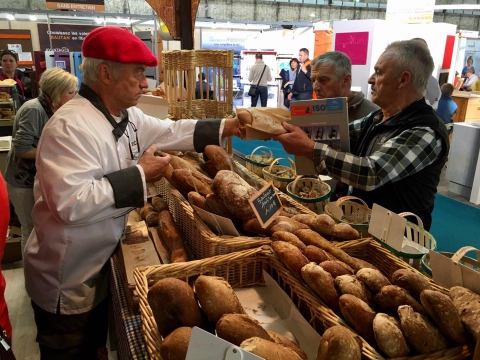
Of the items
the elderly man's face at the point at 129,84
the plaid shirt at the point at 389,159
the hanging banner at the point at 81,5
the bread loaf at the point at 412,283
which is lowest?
the bread loaf at the point at 412,283

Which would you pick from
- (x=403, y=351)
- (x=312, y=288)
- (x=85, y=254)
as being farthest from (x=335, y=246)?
(x=85, y=254)

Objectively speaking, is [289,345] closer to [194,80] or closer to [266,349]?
[266,349]

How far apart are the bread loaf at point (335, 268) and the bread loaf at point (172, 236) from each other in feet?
1.91

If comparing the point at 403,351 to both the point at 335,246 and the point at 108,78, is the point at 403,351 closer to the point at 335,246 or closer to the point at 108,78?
the point at 335,246

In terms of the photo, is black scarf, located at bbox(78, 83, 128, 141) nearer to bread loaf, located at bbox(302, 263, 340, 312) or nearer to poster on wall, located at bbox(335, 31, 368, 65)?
bread loaf, located at bbox(302, 263, 340, 312)

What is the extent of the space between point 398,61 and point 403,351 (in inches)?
54.7

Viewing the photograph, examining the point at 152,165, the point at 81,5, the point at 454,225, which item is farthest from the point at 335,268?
the point at 81,5

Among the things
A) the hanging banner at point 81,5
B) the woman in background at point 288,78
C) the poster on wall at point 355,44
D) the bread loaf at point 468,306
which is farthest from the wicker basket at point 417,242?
the woman in background at point 288,78

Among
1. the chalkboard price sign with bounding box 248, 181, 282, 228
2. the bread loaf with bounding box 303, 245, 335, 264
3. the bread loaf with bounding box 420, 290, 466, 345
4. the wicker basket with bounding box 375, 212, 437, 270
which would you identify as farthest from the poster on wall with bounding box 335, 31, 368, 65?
the bread loaf with bounding box 420, 290, 466, 345

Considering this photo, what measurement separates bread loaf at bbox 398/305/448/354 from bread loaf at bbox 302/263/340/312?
186 millimetres

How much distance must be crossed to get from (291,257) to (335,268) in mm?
133

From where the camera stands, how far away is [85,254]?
1553 millimetres

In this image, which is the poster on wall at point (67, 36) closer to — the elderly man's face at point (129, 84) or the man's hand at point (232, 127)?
the man's hand at point (232, 127)

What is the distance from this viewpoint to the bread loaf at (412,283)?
3.39ft
